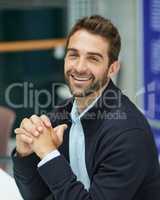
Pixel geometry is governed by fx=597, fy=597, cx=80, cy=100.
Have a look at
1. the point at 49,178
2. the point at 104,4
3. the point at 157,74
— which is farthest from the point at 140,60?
the point at 49,178

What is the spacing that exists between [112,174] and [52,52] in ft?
9.11

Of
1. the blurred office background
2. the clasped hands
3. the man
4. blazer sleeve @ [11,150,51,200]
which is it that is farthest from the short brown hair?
the blurred office background

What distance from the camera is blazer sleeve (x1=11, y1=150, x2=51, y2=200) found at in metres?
1.60

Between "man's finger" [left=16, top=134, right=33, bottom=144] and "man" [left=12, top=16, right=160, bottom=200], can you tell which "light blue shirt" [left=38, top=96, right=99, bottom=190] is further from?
"man's finger" [left=16, top=134, right=33, bottom=144]

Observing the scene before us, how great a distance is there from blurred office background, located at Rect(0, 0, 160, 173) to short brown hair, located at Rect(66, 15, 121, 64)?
1.05m

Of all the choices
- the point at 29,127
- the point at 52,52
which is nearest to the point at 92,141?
the point at 29,127

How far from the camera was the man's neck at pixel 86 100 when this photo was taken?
1.54 metres

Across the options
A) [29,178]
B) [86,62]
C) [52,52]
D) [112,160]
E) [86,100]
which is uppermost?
[86,62]

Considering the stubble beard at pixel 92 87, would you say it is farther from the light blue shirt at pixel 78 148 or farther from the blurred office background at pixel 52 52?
the blurred office background at pixel 52 52

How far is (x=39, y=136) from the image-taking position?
148cm

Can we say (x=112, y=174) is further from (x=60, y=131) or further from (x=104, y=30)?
(x=104, y=30)

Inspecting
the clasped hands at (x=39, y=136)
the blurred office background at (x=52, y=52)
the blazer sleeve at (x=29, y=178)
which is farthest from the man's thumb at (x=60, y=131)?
the blurred office background at (x=52, y=52)

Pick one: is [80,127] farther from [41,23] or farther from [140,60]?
[41,23]

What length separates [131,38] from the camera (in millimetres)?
2854
